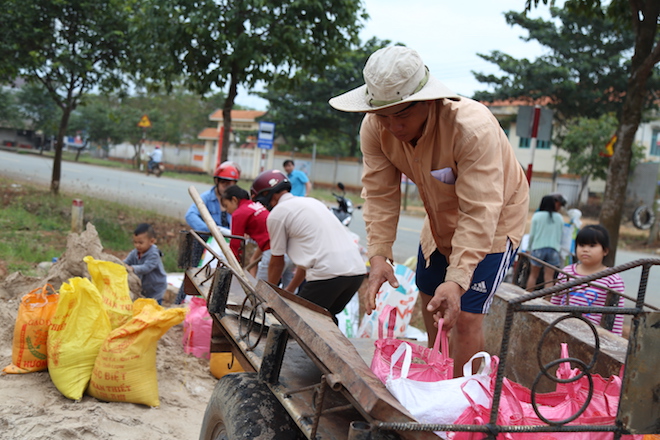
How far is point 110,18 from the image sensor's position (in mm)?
9625

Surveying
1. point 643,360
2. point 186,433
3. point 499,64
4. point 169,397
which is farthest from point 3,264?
point 499,64

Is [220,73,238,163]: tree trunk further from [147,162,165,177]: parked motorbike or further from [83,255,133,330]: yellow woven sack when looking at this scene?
[147,162,165,177]: parked motorbike

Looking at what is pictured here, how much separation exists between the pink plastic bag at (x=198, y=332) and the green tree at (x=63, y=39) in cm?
621

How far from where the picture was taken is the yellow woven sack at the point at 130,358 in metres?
3.45

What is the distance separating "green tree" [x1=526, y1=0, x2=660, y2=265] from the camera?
5.86 meters

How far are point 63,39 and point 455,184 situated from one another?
30.2 ft

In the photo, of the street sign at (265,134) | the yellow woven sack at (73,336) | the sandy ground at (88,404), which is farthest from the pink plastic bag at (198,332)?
the street sign at (265,134)

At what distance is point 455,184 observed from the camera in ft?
7.87

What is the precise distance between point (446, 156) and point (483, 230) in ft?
1.17

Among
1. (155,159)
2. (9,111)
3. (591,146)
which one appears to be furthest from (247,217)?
(9,111)

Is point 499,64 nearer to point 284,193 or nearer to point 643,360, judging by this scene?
point 284,193

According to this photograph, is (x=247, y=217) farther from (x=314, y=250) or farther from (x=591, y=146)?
(x=591, y=146)

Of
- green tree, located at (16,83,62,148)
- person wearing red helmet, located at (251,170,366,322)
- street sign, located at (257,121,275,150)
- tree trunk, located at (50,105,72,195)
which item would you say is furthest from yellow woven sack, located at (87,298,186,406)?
green tree, located at (16,83,62,148)

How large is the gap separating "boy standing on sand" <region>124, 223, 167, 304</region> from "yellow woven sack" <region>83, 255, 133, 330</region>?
4.22ft
